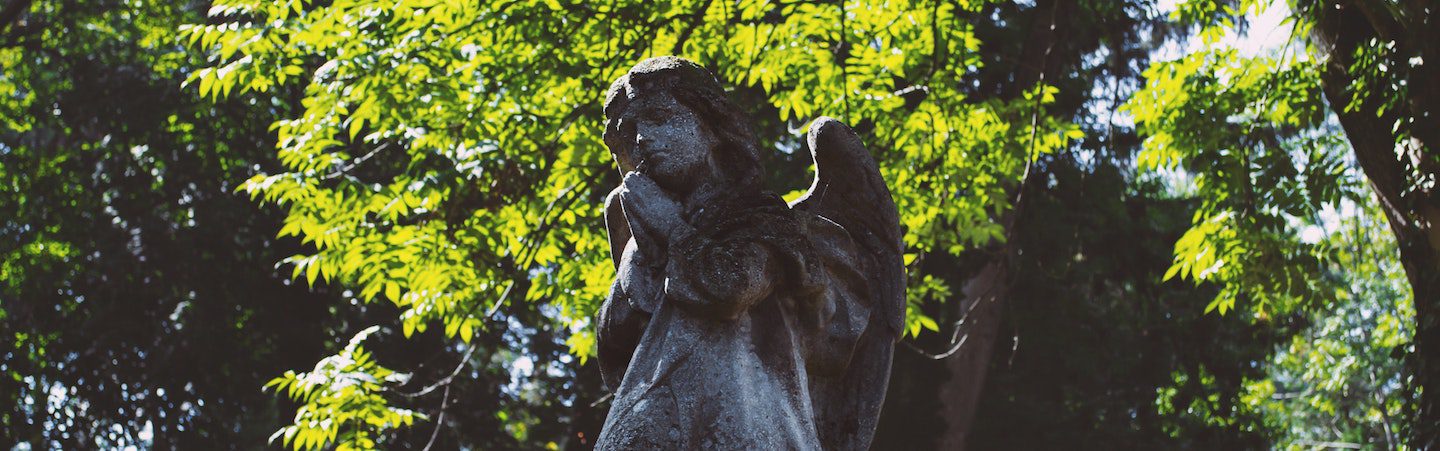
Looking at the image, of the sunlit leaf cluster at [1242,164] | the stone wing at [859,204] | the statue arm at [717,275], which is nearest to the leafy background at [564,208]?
the sunlit leaf cluster at [1242,164]

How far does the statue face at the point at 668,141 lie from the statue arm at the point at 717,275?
0.34 m

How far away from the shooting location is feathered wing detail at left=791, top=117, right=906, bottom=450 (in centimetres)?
421

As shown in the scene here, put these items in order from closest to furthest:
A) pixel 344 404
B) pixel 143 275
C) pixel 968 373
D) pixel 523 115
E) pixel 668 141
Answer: pixel 668 141 → pixel 344 404 → pixel 523 115 → pixel 968 373 → pixel 143 275

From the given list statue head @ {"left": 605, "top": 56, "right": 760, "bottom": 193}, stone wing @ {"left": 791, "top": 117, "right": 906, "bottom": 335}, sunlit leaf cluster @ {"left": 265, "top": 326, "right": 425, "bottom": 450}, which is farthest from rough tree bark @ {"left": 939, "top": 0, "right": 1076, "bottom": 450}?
statue head @ {"left": 605, "top": 56, "right": 760, "bottom": 193}

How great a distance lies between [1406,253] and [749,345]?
6.39 meters

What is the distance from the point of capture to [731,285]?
369cm

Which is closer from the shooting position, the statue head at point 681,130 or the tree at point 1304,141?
the statue head at point 681,130

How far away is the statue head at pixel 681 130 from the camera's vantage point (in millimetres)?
4113

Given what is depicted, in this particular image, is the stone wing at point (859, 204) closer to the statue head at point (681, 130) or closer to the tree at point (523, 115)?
the statue head at point (681, 130)

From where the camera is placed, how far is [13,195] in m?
18.4

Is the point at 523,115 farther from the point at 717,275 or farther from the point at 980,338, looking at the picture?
the point at 980,338

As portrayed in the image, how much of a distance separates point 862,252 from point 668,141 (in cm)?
68

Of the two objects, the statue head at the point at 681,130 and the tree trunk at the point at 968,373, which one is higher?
the tree trunk at the point at 968,373

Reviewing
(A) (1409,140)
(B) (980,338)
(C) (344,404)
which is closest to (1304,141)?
(A) (1409,140)
